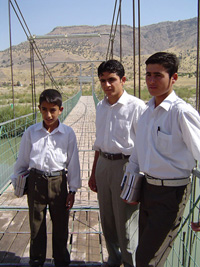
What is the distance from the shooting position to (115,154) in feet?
5.95

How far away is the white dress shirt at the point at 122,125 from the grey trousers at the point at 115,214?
0.28 ft

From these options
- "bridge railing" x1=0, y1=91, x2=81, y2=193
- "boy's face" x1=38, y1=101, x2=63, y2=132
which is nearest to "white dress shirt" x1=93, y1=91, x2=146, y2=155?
"boy's face" x1=38, y1=101, x2=63, y2=132

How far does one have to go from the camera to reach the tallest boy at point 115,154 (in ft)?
5.85

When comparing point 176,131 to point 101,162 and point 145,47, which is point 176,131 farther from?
point 145,47

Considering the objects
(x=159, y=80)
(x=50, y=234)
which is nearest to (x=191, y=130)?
(x=159, y=80)

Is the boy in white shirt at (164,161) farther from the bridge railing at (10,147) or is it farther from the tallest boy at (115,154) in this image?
the bridge railing at (10,147)

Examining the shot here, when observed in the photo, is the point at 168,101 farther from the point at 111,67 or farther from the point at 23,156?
the point at 23,156

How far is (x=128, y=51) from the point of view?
10438 centimetres

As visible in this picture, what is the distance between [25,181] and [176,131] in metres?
0.97

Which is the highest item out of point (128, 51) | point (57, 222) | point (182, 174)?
point (128, 51)

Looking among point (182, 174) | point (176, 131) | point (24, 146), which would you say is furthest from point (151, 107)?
point (24, 146)

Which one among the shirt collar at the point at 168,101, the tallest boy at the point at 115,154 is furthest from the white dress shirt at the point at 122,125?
the shirt collar at the point at 168,101

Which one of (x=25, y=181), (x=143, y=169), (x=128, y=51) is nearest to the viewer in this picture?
(x=143, y=169)

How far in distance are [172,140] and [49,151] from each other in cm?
79
